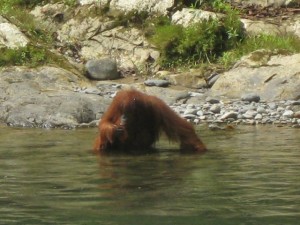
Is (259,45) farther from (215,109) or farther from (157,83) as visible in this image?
(215,109)

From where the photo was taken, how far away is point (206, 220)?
507cm

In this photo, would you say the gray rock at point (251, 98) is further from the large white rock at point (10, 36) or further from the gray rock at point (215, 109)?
the large white rock at point (10, 36)

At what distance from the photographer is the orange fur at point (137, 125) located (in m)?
8.73

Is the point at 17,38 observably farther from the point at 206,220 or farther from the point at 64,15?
the point at 206,220

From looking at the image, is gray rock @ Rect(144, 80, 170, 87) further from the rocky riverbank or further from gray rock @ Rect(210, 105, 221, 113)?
gray rock @ Rect(210, 105, 221, 113)

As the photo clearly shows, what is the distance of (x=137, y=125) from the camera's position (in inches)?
348

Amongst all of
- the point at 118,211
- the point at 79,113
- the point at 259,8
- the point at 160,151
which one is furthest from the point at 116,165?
the point at 259,8

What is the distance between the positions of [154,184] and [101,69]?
30.0 feet

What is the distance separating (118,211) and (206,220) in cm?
63

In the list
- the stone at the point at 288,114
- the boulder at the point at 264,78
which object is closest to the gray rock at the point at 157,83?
the boulder at the point at 264,78

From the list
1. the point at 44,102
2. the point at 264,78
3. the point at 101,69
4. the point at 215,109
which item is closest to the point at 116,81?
the point at 101,69

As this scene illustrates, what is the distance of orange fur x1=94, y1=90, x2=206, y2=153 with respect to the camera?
873 cm

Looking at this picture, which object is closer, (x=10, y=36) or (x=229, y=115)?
(x=229, y=115)

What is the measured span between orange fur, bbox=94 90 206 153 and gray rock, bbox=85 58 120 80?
6.61 meters
